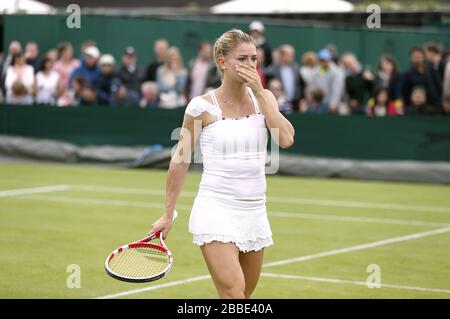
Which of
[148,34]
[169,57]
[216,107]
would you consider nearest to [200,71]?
[169,57]

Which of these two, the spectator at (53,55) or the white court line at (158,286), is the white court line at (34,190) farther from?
the white court line at (158,286)

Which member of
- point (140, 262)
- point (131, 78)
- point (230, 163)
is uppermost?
point (230, 163)

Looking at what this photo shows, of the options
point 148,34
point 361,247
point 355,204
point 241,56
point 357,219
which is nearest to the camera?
point 241,56

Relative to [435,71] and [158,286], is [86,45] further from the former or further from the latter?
[158,286]

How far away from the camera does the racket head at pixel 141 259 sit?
656 cm

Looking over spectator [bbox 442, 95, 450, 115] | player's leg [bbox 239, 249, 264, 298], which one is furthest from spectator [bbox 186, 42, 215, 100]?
player's leg [bbox 239, 249, 264, 298]

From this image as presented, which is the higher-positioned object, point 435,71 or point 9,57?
point 435,71

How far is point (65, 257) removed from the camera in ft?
37.4

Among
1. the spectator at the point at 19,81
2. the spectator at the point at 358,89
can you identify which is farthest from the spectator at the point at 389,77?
the spectator at the point at 19,81

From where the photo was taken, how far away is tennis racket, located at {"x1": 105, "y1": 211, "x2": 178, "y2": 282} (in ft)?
21.5

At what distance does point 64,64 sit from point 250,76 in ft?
53.6

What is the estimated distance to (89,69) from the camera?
22016 mm

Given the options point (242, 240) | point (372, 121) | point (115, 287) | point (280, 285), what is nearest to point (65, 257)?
point (115, 287)
